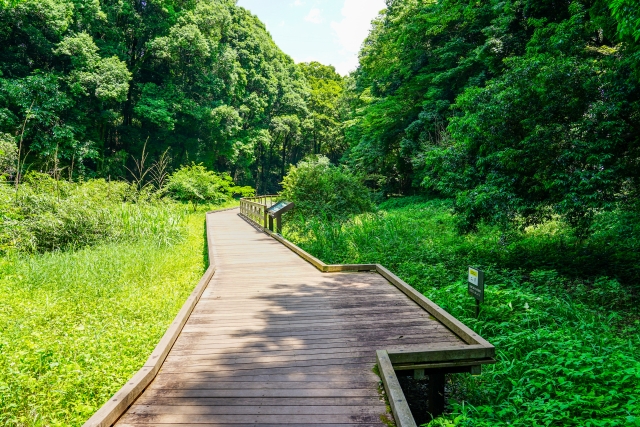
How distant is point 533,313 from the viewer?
5.23m

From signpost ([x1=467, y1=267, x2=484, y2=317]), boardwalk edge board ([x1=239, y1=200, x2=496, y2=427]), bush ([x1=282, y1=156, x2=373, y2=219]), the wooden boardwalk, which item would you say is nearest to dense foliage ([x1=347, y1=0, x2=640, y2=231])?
signpost ([x1=467, y1=267, x2=484, y2=317])

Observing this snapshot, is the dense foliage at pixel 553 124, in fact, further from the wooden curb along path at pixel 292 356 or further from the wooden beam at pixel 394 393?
the wooden beam at pixel 394 393

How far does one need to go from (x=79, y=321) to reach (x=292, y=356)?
12.0 ft

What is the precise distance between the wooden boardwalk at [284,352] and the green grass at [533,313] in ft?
2.39

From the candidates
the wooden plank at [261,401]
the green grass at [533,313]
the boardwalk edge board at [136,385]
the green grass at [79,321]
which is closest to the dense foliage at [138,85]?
the green grass at [79,321]

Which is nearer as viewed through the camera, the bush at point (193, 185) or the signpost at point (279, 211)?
the signpost at point (279, 211)

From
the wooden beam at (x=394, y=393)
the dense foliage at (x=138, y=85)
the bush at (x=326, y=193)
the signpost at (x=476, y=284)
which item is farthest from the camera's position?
the dense foliage at (x=138, y=85)

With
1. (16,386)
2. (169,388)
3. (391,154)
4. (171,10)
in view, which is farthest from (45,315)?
(171,10)

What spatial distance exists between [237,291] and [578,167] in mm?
5951

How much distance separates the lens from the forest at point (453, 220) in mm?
3844

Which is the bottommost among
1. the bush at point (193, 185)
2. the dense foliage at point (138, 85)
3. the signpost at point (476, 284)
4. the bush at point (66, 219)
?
the signpost at point (476, 284)

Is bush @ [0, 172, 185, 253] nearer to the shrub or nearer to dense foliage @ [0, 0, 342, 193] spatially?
dense foliage @ [0, 0, 342, 193]

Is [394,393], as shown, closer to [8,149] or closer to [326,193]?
[326,193]

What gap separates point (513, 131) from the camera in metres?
7.74
